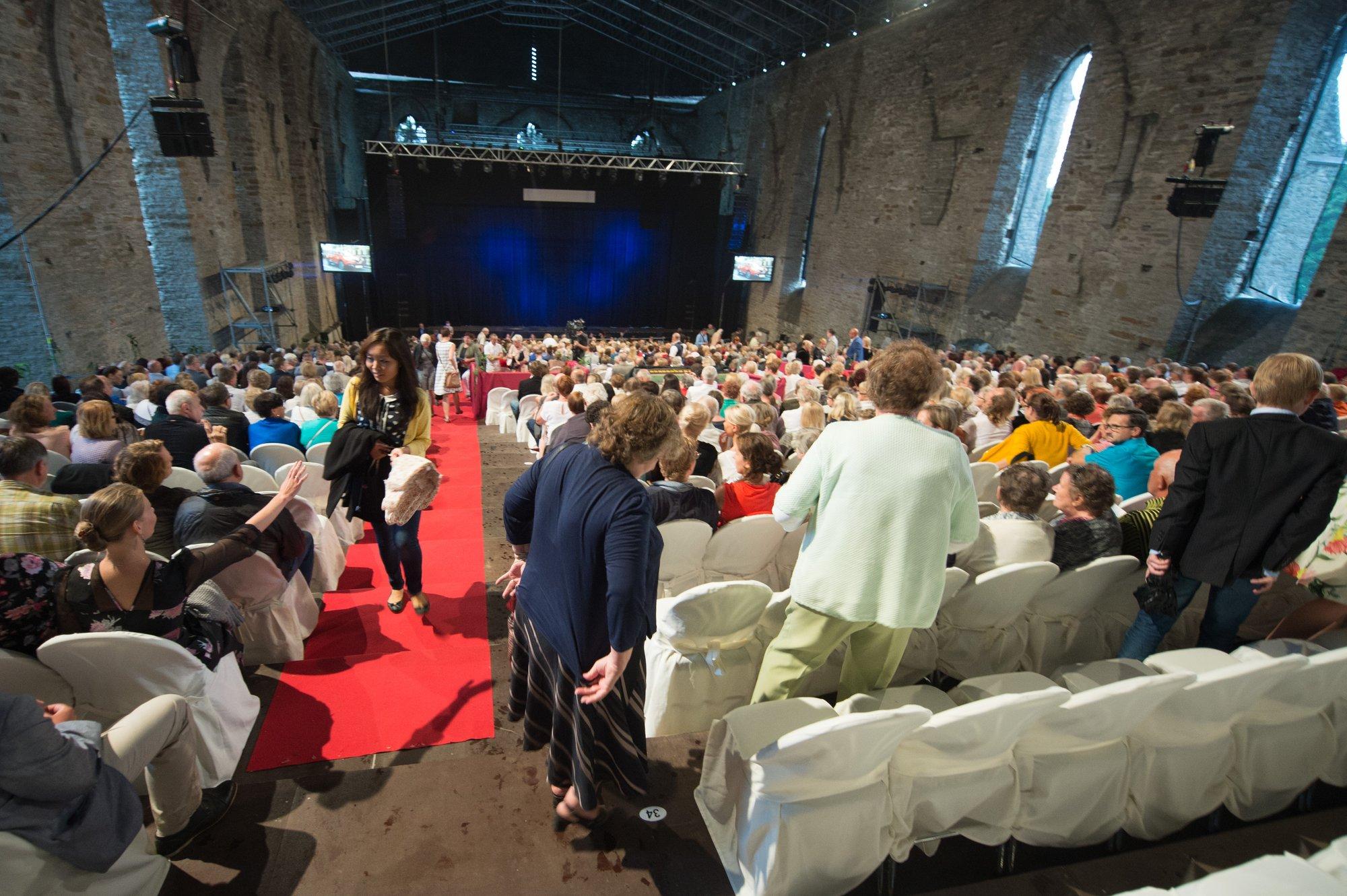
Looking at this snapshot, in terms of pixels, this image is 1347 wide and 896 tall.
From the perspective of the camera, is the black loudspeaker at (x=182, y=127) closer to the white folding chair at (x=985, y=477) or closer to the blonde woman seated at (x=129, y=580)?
the blonde woman seated at (x=129, y=580)

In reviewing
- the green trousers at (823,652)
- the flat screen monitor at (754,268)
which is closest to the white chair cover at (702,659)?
the green trousers at (823,652)

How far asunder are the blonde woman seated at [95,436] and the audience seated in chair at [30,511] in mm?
946

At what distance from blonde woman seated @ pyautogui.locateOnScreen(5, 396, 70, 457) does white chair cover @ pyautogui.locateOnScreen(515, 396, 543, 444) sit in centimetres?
327

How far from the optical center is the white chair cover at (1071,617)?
2.49m

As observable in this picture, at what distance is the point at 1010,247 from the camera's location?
11812 mm

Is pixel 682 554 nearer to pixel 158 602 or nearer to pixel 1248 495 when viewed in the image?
pixel 158 602

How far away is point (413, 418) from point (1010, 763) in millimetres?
2723

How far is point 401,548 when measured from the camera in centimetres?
304

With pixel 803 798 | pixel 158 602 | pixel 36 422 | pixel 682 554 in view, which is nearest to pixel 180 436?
pixel 36 422

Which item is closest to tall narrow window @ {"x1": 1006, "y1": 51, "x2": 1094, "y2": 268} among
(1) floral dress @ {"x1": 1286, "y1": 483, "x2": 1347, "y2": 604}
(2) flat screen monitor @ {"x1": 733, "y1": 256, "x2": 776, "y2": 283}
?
(2) flat screen monitor @ {"x1": 733, "y1": 256, "x2": 776, "y2": 283}

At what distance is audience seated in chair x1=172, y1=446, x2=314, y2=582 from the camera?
231 cm

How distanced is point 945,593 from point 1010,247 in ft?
38.4

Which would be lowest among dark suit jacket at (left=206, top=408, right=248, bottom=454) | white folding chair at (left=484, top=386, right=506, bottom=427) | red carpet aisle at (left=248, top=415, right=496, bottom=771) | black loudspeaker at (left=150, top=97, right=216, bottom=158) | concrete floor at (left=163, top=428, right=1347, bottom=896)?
white folding chair at (left=484, top=386, right=506, bottom=427)

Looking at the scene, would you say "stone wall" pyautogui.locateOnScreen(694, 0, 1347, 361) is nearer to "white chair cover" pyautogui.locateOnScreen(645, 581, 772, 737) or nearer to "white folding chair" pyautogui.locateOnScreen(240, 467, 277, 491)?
"white chair cover" pyautogui.locateOnScreen(645, 581, 772, 737)
